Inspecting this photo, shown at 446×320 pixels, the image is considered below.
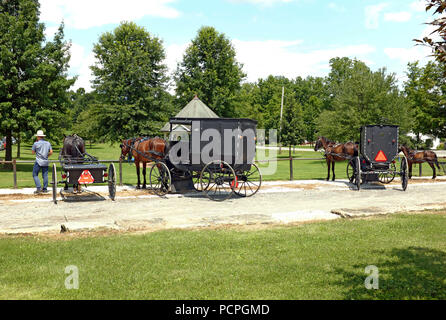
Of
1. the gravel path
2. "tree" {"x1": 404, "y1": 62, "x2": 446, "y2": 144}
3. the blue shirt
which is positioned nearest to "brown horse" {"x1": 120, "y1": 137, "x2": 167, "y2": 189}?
the gravel path

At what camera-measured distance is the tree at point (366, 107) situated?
37.9 metres

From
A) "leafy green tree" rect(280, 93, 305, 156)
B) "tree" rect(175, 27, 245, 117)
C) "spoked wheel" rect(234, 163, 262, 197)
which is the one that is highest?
"tree" rect(175, 27, 245, 117)

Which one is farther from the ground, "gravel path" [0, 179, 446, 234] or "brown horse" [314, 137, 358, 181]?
"brown horse" [314, 137, 358, 181]

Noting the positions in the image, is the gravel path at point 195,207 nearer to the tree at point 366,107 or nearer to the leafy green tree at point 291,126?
the tree at point 366,107

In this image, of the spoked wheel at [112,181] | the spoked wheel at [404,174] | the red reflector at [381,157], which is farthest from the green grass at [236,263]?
the red reflector at [381,157]

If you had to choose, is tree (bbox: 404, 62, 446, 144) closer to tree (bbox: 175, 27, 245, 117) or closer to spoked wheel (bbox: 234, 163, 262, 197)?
tree (bbox: 175, 27, 245, 117)

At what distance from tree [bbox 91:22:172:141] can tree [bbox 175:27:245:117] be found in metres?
3.43

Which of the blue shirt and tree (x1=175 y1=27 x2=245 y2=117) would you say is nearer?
the blue shirt

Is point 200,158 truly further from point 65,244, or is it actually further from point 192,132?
point 65,244

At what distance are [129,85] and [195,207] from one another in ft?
100

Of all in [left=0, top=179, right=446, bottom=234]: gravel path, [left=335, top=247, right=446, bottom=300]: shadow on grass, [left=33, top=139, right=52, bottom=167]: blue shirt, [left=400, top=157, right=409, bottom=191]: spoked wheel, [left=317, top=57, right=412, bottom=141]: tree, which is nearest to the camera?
[left=335, top=247, right=446, bottom=300]: shadow on grass

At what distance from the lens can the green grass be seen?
5055mm

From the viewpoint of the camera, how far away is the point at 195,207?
12.1 meters

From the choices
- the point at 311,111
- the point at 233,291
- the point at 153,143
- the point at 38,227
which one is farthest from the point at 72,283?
the point at 311,111
